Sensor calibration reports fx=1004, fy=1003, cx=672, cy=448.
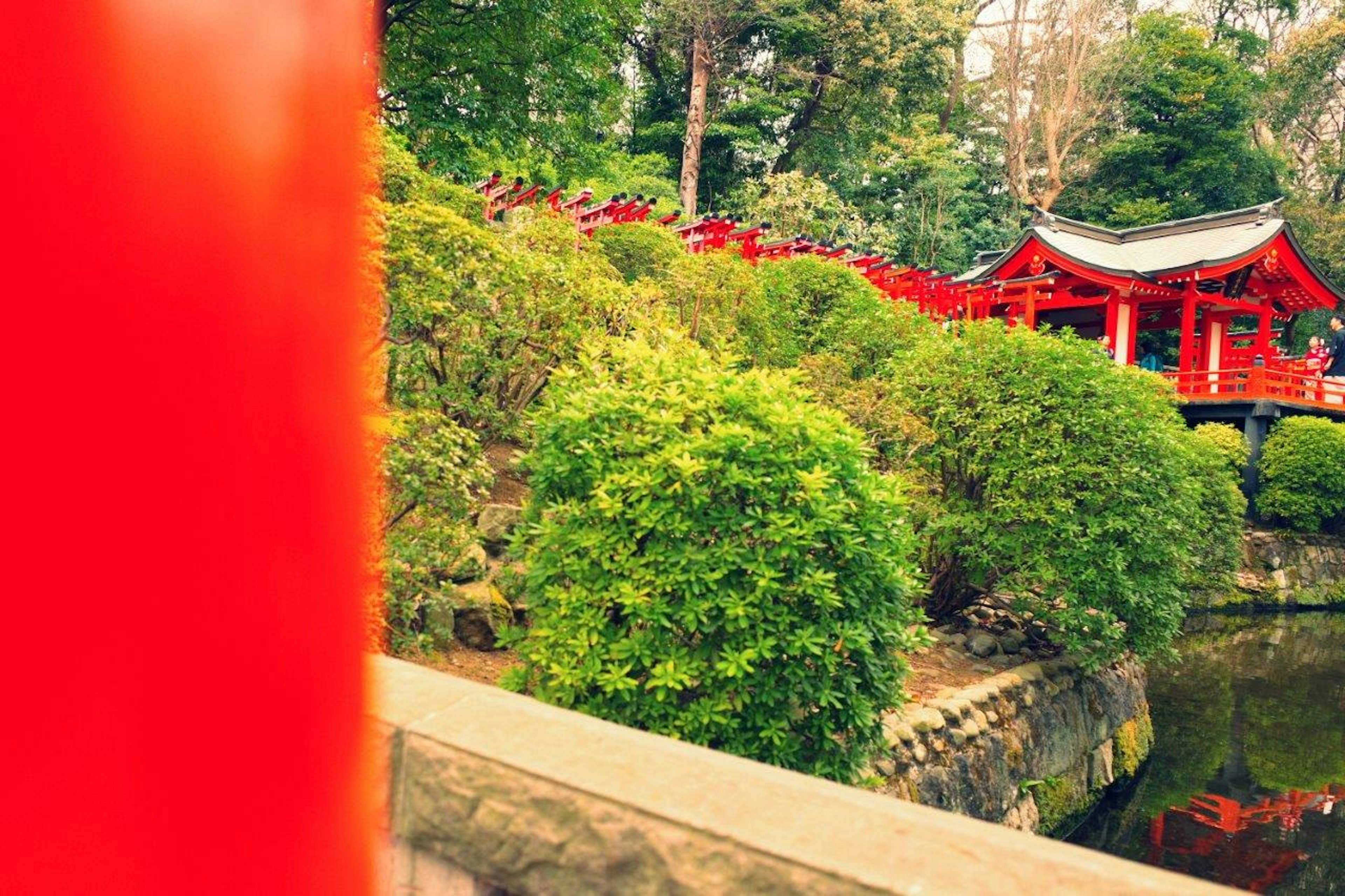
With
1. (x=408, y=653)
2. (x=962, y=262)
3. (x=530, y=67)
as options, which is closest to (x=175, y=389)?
(x=408, y=653)

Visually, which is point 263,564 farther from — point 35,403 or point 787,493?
point 787,493

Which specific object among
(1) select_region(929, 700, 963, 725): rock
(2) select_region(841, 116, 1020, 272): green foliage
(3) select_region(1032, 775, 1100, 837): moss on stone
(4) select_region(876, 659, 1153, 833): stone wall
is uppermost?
(2) select_region(841, 116, 1020, 272): green foliage

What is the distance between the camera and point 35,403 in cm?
195

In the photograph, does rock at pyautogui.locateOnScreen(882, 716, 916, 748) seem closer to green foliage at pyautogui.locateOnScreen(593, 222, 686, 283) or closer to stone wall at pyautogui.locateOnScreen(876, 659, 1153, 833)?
stone wall at pyautogui.locateOnScreen(876, 659, 1153, 833)

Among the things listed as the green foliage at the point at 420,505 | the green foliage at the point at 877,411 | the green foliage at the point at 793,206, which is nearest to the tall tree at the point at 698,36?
the green foliage at the point at 793,206

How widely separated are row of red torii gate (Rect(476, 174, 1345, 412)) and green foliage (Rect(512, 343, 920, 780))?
13.2 meters

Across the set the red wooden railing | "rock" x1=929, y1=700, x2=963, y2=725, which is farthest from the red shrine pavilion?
"rock" x1=929, y1=700, x2=963, y2=725

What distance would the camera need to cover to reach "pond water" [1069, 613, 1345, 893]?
21.3 feet

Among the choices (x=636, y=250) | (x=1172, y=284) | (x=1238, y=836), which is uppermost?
(x=1172, y=284)

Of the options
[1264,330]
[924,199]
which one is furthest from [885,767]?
[924,199]

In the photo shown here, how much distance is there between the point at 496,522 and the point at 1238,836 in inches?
216

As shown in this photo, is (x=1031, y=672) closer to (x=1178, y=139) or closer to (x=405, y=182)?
(x=405, y=182)

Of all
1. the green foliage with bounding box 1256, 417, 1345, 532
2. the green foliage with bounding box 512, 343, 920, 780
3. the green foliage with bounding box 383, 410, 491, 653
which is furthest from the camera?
the green foliage with bounding box 1256, 417, 1345, 532

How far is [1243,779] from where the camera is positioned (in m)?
7.88
